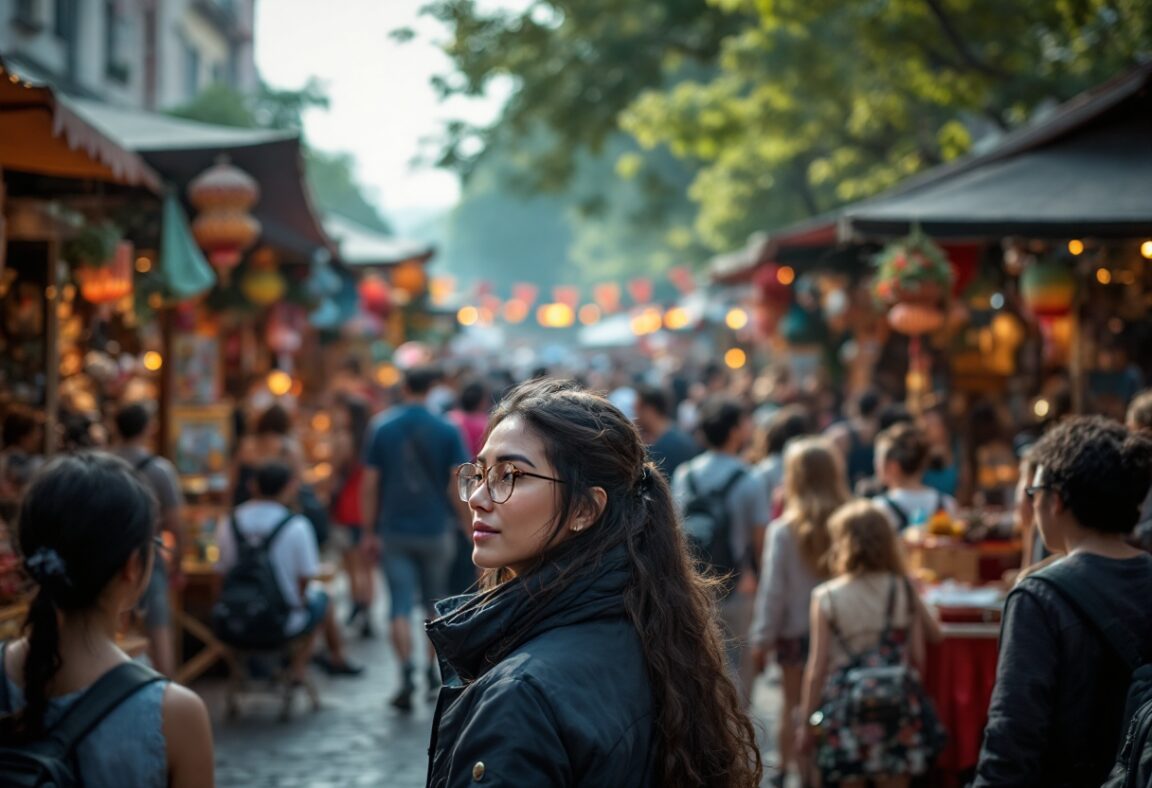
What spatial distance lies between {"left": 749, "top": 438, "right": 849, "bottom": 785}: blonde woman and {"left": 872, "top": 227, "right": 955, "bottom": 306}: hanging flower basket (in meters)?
1.96

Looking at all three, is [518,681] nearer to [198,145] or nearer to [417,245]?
[198,145]

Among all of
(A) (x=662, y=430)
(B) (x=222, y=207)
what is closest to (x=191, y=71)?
(B) (x=222, y=207)

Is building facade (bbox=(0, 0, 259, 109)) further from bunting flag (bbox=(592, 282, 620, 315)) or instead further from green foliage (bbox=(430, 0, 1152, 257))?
bunting flag (bbox=(592, 282, 620, 315))

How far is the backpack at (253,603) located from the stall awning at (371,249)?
6.74 metres

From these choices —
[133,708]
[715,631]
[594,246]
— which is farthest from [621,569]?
[594,246]

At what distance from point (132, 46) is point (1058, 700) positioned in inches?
777

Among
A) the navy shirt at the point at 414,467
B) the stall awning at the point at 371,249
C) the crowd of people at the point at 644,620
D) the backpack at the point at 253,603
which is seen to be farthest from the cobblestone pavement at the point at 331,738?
the stall awning at the point at 371,249

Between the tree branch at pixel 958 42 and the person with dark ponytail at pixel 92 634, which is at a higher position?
the tree branch at pixel 958 42

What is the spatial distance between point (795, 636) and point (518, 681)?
4954 millimetres

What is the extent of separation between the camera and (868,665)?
18.6 feet

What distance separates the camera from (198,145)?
9.48 m

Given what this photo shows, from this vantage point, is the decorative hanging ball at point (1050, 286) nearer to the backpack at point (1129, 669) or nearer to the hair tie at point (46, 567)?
the backpack at point (1129, 669)

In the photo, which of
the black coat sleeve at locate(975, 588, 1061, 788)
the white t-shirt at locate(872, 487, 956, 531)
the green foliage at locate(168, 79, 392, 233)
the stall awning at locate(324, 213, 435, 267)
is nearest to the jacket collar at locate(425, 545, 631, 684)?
the black coat sleeve at locate(975, 588, 1061, 788)

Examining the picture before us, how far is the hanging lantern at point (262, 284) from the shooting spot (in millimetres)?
12547
